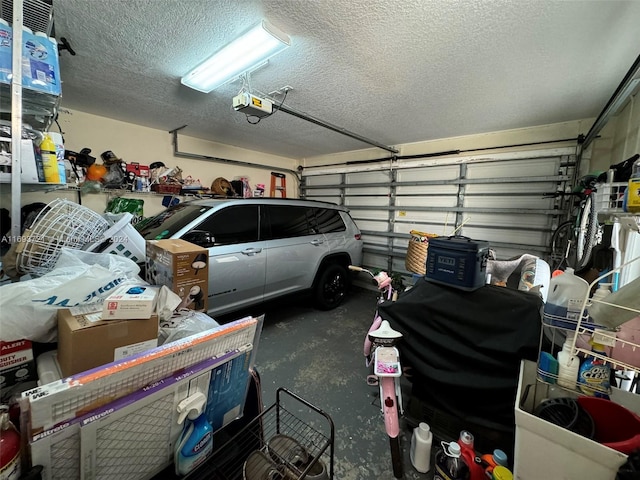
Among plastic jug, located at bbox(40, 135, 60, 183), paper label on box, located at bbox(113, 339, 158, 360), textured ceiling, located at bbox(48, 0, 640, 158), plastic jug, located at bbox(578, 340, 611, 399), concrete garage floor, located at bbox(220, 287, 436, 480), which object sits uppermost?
textured ceiling, located at bbox(48, 0, 640, 158)

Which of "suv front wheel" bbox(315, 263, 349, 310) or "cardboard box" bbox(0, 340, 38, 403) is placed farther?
"suv front wheel" bbox(315, 263, 349, 310)

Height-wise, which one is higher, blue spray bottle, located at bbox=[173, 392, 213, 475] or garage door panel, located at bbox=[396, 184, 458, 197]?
garage door panel, located at bbox=[396, 184, 458, 197]

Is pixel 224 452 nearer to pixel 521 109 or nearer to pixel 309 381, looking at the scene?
pixel 309 381

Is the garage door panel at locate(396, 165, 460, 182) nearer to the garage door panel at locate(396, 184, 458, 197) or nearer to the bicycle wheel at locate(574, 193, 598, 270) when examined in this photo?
the garage door panel at locate(396, 184, 458, 197)

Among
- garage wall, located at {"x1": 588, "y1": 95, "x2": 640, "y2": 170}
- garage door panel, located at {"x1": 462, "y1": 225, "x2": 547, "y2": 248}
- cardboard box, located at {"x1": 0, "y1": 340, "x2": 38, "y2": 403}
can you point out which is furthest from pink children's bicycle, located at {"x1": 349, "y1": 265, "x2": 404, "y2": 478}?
garage door panel, located at {"x1": 462, "y1": 225, "x2": 547, "y2": 248}

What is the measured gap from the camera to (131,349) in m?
0.90

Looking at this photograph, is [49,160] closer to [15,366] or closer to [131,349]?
[15,366]

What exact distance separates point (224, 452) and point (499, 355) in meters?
1.38

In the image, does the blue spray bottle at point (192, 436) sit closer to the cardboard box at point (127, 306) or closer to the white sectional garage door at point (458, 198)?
the cardboard box at point (127, 306)

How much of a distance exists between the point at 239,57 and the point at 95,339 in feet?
6.48

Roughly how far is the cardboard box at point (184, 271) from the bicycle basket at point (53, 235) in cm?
36

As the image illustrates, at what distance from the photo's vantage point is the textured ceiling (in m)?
1.43

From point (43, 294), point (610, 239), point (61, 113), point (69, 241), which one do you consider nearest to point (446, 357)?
point (610, 239)

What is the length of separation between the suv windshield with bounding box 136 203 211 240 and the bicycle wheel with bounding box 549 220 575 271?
4010 millimetres
